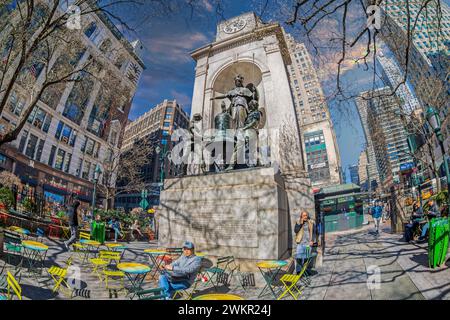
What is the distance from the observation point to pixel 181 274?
3.76 meters

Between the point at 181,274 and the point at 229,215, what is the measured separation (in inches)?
94.9

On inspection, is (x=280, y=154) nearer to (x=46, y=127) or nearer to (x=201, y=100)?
(x=201, y=100)

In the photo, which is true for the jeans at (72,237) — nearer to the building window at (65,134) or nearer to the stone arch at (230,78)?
the stone arch at (230,78)

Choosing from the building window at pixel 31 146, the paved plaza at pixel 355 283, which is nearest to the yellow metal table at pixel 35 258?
the paved plaza at pixel 355 283

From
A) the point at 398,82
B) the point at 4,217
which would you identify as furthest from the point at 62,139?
the point at 398,82

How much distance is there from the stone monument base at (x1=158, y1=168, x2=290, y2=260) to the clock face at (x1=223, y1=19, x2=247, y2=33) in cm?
997

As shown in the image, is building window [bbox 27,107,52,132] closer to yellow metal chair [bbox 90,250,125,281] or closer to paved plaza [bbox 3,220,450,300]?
paved plaza [bbox 3,220,450,300]

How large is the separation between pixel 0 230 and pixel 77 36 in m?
7.40

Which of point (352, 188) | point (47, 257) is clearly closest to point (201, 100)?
point (47, 257)

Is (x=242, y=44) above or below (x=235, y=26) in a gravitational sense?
below

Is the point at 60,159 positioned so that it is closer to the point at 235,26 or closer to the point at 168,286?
the point at 235,26

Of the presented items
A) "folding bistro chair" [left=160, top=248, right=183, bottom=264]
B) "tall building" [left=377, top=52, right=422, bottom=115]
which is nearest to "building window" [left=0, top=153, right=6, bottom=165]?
"folding bistro chair" [left=160, top=248, right=183, bottom=264]

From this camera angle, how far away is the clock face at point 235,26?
1254cm

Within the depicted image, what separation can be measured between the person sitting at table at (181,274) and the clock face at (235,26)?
1259 cm
